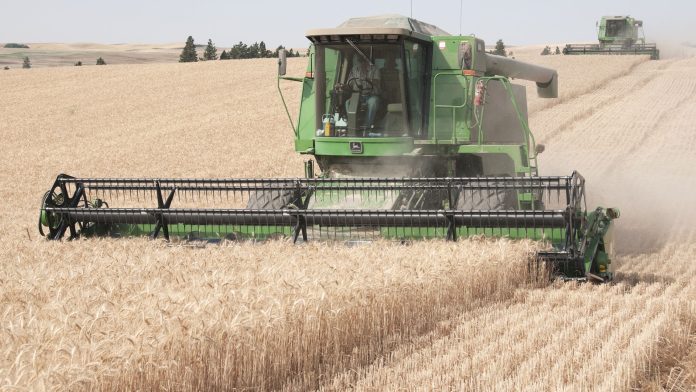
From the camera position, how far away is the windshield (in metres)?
8.02

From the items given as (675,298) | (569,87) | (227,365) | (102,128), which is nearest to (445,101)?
(675,298)

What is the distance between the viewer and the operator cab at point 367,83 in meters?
7.97

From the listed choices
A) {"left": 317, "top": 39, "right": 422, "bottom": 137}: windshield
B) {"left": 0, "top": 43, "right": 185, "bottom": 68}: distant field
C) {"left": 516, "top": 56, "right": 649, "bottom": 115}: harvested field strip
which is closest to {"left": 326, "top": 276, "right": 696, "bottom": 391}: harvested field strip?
{"left": 317, "top": 39, "right": 422, "bottom": 137}: windshield

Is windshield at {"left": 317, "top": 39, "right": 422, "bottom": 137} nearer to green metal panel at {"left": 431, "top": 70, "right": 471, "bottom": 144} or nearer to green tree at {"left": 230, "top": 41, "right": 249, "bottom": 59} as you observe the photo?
green metal panel at {"left": 431, "top": 70, "right": 471, "bottom": 144}

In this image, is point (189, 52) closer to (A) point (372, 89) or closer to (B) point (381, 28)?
(A) point (372, 89)

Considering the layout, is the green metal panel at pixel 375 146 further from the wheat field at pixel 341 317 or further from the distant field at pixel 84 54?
the distant field at pixel 84 54

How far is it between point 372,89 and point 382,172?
80 centimetres

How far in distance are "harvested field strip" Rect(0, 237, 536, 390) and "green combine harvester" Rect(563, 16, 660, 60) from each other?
35.1 metres

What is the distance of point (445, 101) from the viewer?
8375 mm

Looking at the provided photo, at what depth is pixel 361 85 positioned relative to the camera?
8.07m

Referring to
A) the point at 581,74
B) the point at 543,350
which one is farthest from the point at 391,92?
the point at 581,74

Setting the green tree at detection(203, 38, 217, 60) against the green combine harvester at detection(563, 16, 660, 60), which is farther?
the green tree at detection(203, 38, 217, 60)

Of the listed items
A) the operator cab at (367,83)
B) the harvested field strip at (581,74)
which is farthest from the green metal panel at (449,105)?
the harvested field strip at (581,74)

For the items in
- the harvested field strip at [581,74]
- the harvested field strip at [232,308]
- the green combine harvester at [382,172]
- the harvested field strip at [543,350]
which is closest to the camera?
the harvested field strip at [232,308]
